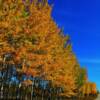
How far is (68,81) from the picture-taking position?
4228 cm

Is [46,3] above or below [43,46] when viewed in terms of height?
above

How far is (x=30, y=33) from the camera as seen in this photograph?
2472 cm

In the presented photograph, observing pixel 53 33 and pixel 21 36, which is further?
pixel 53 33

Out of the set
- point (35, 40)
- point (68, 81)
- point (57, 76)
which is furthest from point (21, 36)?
point (68, 81)

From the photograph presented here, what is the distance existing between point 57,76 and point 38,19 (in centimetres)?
1108

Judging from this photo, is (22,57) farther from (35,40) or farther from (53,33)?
(53,33)

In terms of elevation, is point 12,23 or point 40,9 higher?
point 40,9

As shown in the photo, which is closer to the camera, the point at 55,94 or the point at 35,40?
the point at 35,40

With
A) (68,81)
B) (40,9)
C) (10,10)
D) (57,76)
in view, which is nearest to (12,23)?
(10,10)

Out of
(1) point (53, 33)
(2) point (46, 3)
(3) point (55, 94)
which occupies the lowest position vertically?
(3) point (55, 94)

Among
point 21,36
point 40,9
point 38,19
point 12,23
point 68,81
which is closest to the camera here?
point 12,23

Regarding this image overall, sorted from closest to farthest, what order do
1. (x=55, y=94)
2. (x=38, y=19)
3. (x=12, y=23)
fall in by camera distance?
(x=12, y=23) < (x=38, y=19) < (x=55, y=94)

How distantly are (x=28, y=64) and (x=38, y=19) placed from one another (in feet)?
12.6

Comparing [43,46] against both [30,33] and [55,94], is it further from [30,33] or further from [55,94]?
[55,94]
